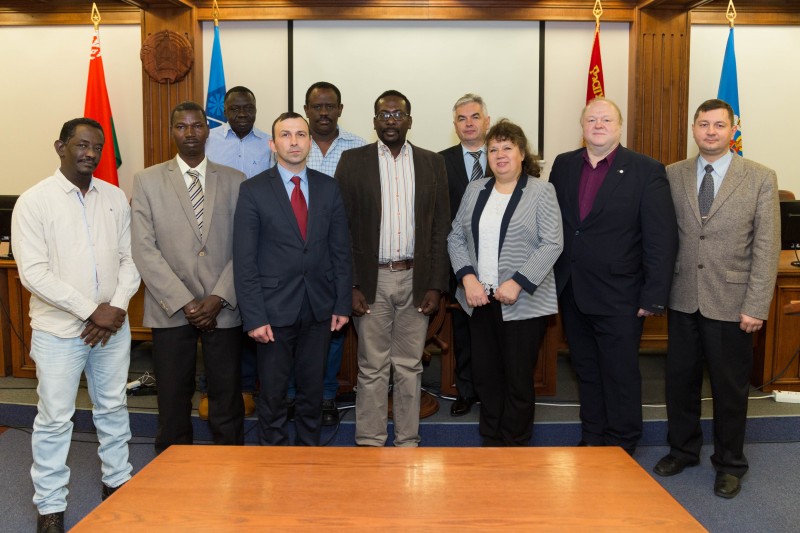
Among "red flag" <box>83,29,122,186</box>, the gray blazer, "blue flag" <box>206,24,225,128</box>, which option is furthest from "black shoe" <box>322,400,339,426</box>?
"red flag" <box>83,29,122,186</box>

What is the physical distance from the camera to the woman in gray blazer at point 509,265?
10.2ft

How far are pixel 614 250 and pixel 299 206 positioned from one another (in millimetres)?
1437

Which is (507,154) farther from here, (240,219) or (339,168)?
(240,219)

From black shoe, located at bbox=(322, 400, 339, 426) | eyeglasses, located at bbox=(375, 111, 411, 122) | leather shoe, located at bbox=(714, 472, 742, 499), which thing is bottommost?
leather shoe, located at bbox=(714, 472, 742, 499)

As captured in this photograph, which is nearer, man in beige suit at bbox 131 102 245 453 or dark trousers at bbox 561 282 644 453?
man in beige suit at bbox 131 102 245 453

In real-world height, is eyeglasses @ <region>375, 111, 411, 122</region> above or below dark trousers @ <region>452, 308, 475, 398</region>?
above

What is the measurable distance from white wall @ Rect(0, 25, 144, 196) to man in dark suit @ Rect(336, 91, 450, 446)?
11.6ft

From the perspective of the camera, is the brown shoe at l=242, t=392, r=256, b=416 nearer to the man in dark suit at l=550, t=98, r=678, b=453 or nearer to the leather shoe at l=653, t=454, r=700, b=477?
the man in dark suit at l=550, t=98, r=678, b=453

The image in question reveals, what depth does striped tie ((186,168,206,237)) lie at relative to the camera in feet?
9.77

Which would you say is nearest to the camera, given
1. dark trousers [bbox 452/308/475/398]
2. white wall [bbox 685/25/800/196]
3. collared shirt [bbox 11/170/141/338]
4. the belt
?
collared shirt [bbox 11/170/141/338]

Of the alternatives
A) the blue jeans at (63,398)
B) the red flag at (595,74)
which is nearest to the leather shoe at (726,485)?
the blue jeans at (63,398)

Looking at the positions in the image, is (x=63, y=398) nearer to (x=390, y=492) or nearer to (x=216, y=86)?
(x=390, y=492)

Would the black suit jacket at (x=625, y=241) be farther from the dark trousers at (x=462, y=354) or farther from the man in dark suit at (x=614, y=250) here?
the dark trousers at (x=462, y=354)

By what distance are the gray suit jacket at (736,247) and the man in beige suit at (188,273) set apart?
2.05 metres
